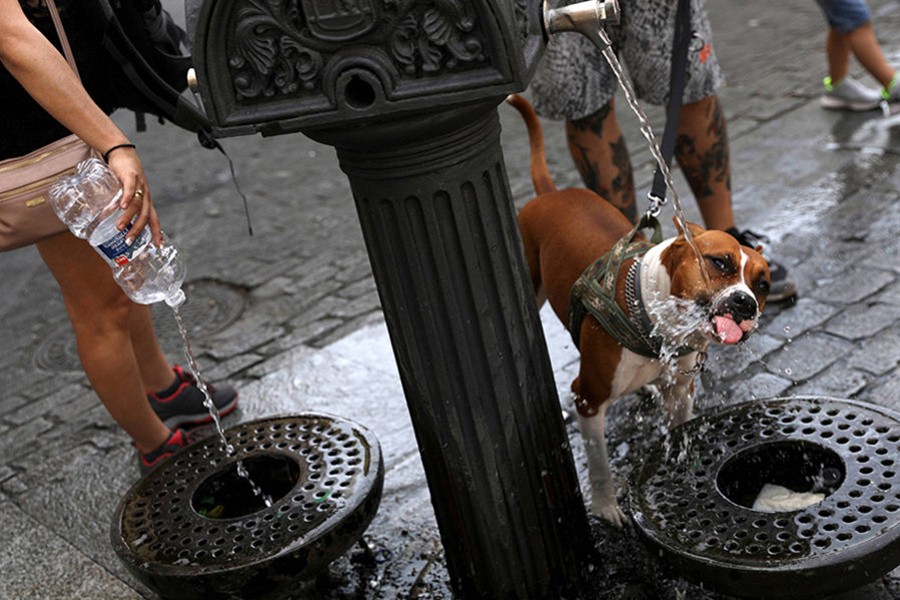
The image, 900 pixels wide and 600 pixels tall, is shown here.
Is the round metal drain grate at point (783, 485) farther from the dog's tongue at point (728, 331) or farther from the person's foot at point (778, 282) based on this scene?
the person's foot at point (778, 282)

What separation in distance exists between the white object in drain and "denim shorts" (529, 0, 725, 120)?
160 centimetres

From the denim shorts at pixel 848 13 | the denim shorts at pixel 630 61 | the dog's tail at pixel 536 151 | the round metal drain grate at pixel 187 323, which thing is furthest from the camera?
the denim shorts at pixel 848 13

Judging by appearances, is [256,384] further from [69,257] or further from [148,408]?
[69,257]

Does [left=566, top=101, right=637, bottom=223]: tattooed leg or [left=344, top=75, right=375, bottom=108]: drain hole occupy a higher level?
[left=344, top=75, right=375, bottom=108]: drain hole

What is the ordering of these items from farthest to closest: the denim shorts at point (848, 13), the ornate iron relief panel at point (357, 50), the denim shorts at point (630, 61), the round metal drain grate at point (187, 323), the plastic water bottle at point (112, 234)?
the denim shorts at point (848, 13), the round metal drain grate at point (187, 323), the denim shorts at point (630, 61), the plastic water bottle at point (112, 234), the ornate iron relief panel at point (357, 50)

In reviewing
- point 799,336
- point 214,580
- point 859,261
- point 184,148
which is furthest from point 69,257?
point 184,148

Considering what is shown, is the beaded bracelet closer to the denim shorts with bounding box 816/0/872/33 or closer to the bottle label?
the bottle label

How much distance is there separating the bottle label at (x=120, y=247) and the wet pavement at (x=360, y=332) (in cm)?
99

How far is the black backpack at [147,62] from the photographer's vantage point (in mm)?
3061

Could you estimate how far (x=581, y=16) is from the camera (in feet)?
7.09

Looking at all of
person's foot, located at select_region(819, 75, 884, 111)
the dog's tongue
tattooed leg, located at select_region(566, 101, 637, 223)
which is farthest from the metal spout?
person's foot, located at select_region(819, 75, 884, 111)

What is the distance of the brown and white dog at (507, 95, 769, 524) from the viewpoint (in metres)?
2.47

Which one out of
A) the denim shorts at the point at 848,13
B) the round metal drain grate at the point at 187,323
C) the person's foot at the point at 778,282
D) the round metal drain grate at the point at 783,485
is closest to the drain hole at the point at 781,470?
the round metal drain grate at the point at 783,485

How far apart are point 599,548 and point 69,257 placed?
1716mm
